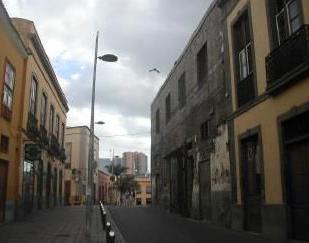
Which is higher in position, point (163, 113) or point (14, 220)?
point (163, 113)

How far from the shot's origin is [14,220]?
21688 mm

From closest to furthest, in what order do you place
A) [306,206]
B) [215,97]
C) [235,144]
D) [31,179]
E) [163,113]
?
[306,206]
[235,144]
[215,97]
[31,179]
[163,113]

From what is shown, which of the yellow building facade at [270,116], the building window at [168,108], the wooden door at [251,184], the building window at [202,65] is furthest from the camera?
the building window at [168,108]

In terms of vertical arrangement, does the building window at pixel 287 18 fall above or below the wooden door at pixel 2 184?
above

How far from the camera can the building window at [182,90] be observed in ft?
92.6

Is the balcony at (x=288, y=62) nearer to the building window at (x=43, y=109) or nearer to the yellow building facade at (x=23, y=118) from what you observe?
the yellow building facade at (x=23, y=118)

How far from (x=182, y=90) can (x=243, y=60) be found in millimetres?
11383

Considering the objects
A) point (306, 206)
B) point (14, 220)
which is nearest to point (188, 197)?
point (14, 220)

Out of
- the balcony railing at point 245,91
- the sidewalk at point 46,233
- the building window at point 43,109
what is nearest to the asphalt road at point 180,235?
the sidewalk at point 46,233

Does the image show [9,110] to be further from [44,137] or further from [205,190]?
[44,137]

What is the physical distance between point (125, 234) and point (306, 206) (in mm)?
6354

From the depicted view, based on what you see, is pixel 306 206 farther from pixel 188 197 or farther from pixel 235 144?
pixel 188 197

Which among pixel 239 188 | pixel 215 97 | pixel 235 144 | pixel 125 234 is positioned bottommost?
pixel 125 234

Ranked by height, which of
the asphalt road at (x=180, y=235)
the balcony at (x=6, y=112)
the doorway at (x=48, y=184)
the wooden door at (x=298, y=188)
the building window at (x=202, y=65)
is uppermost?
the building window at (x=202, y=65)
